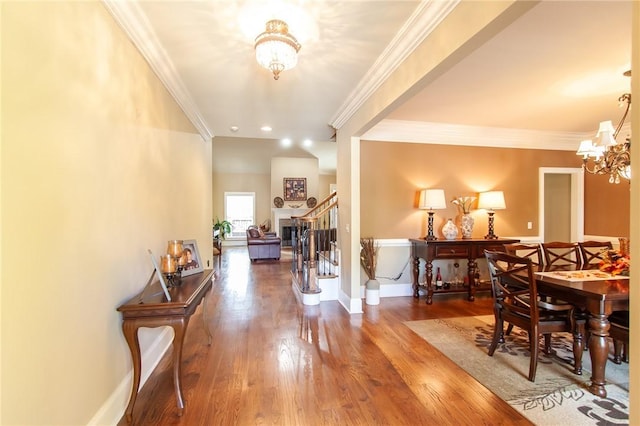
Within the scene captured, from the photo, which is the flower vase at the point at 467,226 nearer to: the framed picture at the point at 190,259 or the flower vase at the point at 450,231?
the flower vase at the point at 450,231

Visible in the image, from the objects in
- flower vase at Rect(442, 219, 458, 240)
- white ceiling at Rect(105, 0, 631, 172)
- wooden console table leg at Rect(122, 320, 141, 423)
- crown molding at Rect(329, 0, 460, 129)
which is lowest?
wooden console table leg at Rect(122, 320, 141, 423)

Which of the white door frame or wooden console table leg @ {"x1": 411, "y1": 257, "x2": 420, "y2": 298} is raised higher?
the white door frame

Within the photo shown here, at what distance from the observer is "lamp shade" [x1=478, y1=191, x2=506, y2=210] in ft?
15.1

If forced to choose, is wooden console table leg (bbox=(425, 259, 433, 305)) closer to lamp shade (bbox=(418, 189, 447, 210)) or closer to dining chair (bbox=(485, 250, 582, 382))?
lamp shade (bbox=(418, 189, 447, 210))

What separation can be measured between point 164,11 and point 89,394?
240 centimetres

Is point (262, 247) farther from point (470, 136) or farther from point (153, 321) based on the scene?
point (153, 321)

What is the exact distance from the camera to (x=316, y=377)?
7.79ft

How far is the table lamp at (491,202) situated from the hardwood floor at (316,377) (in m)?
1.50

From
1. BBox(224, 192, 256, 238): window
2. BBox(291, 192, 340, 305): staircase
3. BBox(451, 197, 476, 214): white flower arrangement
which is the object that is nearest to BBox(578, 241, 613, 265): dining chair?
BBox(451, 197, 476, 214): white flower arrangement

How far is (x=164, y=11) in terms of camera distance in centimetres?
203

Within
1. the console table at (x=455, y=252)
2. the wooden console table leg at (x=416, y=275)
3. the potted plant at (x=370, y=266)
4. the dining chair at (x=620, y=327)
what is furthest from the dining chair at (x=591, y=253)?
the potted plant at (x=370, y=266)

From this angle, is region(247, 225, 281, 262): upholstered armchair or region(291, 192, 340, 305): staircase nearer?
region(291, 192, 340, 305): staircase

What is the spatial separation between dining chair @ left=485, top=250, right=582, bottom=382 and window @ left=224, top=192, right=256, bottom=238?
34.6 feet

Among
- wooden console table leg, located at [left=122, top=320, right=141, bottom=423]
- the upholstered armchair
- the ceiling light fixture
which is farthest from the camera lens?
the upholstered armchair
